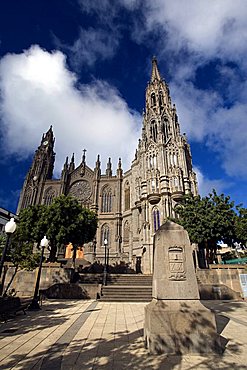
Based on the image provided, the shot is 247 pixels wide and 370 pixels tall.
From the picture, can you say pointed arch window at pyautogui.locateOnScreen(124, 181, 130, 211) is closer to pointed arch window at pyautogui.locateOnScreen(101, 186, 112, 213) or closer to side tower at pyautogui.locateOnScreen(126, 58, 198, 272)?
side tower at pyautogui.locateOnScreen(126, 58, 198, 272)

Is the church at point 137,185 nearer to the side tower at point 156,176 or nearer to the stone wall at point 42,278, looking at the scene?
the side tower at point 156,176

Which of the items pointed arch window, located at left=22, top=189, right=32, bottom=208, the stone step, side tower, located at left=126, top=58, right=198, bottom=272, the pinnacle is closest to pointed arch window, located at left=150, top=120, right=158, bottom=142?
side tower, located at left=126, top=58, right=198, bottom=272

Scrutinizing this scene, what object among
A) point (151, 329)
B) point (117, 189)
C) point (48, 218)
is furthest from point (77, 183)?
point (151, 329)

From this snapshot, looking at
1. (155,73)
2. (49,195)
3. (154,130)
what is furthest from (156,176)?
(155,73)

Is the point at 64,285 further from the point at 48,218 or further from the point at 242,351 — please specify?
the point at 242,351

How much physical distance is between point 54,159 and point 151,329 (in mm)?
50280

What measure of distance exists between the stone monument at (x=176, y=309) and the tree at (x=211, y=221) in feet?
44.8

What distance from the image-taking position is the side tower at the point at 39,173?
41031 millimetres

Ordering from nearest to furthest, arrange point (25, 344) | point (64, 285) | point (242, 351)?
point (242, 351) < point (25, 344) < point (64, 285)

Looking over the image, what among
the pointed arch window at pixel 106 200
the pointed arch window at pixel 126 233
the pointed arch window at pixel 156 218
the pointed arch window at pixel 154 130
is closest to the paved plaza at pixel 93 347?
the pointed arch window at pixel 156 218

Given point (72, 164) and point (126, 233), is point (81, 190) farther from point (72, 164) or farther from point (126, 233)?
point (126, 233)

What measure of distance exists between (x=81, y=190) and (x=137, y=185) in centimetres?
1386

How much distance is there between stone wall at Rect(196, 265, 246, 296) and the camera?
14.4 metres

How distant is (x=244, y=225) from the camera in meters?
14.9
